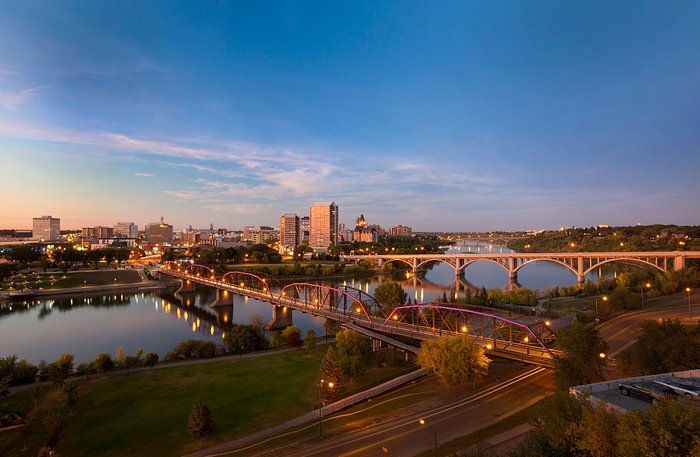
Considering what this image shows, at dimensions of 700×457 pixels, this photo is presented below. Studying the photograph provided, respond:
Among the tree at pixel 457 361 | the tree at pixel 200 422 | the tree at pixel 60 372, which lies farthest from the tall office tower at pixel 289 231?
the tree at pixel 200 422

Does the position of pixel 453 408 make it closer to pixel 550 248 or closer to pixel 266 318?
pixel 266 318

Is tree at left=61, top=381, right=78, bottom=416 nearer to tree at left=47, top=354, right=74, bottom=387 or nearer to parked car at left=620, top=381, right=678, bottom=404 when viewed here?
tree at left=47, top=354, right=74, bottom=387

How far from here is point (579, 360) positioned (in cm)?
1680

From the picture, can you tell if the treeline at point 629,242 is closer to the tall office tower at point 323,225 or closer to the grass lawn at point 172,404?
the grass lawn at point 172,404

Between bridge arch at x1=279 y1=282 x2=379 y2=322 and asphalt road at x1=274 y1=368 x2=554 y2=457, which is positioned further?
bridge arch at x1=279 y1=282 x2=379 y2=322

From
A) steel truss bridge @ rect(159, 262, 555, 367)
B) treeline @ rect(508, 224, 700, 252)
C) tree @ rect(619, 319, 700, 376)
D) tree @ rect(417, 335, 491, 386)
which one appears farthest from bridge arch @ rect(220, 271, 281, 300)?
treeline @ rect(508, 224, 700, 252)

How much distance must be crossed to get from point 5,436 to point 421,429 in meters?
17.4

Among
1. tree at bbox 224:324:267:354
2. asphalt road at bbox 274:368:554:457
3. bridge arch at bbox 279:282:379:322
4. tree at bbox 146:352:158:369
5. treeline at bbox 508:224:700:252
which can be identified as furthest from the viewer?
treeline at bbox 508:224:700:252

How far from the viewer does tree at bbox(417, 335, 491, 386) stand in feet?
65.2

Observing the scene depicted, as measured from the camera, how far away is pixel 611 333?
28766mm

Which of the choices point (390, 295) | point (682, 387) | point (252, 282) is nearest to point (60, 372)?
point (682, 387)

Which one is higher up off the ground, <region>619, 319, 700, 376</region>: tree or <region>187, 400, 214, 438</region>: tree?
<region>619, 319, 700, 376</region>: tree

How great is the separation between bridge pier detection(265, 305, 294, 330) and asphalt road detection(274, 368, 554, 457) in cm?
2604

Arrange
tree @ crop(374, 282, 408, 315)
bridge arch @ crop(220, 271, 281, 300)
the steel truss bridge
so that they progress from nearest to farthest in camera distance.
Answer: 1. the steel truss bridge
2. tree @ crop(374, 282, 408, 315)
3. bridge arch @ crop(220, 271, 281, 300)
